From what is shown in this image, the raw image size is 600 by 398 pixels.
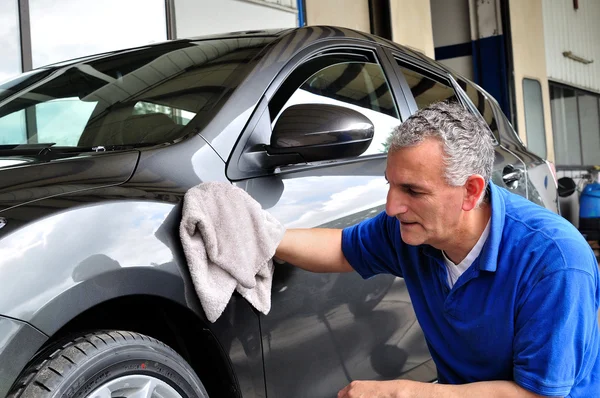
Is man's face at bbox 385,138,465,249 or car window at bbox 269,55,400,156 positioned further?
car window at bbox 269,55,400,156

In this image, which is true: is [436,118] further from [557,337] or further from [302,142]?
[557,337]

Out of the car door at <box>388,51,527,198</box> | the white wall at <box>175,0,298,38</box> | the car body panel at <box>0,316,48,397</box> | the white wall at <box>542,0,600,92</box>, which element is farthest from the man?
the white wall at <box>542,0,600,92</box>

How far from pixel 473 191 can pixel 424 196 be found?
124mm

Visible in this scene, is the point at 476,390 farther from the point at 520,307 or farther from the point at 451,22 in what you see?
the point at 451,22

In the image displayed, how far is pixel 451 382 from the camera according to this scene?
6.23 ft

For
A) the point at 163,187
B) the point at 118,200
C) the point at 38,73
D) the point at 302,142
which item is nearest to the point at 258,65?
the point at 302,142

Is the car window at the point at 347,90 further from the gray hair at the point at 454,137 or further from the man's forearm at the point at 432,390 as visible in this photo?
the man's forearm at the point at 432,390

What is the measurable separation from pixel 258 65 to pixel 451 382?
1.05 metres

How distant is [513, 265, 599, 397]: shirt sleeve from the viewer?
155 centimetres

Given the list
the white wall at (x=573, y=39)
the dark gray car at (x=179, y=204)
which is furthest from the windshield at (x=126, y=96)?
the white wall at (x=573, y=39)

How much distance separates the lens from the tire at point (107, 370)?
134cm

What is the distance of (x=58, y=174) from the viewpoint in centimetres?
156

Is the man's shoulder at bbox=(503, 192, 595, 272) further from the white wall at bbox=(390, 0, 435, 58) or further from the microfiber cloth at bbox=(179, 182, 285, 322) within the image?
the white wall at bbox=(390, 0, 435, 58)

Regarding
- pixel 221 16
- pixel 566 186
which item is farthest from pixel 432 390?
pixel 566 186
